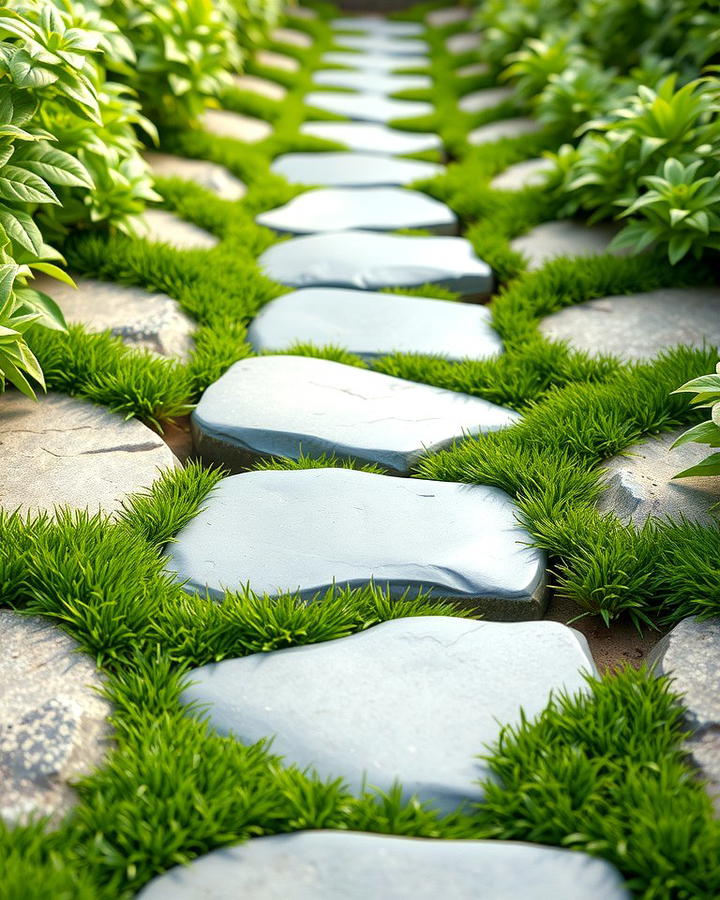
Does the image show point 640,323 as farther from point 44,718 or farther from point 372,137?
point 372,137

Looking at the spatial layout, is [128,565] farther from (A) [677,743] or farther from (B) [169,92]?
(B) [169,92]

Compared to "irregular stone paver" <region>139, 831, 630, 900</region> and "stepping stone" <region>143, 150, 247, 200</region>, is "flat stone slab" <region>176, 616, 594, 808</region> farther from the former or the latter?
"stepping stone" <region>143, 150, 247, 200</region>

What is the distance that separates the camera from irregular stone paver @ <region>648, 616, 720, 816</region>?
4.39 ft

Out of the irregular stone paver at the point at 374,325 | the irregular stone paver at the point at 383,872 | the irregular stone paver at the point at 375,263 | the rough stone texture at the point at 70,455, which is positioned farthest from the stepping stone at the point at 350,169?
the irregular stone paver at the point at 383,872

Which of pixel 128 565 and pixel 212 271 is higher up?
pixel 212 271

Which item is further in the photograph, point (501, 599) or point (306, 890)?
point (501, 599)

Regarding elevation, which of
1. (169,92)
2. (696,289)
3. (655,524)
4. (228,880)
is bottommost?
(228,880)

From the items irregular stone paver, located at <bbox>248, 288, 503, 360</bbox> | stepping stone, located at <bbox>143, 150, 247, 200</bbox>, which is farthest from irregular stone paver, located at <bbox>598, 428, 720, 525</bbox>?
stepping stone, located at <bbox>143, 150, 247, 200</bbox>

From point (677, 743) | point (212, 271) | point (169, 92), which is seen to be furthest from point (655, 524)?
point (169, 92)

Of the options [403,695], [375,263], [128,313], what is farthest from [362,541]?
[375,263]

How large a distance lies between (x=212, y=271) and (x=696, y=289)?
5.16 feet

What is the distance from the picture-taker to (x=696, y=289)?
277cm

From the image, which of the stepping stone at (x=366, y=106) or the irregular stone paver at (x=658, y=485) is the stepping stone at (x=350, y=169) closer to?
the stepping stone at (x=366, y=106)

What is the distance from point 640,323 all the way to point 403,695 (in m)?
1.60
